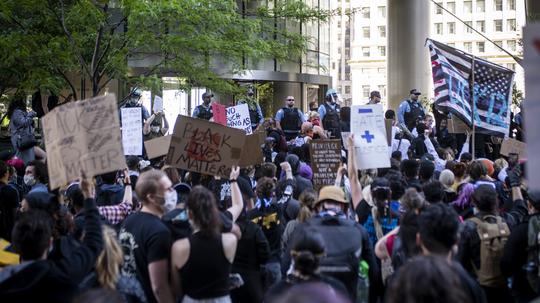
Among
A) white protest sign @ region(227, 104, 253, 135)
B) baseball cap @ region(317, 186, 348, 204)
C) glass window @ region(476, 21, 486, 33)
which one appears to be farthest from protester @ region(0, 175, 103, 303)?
glass window @ region(476, 21, 486, 33)

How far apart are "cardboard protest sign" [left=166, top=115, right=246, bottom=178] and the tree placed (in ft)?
19.7

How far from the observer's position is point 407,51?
32.2 meters

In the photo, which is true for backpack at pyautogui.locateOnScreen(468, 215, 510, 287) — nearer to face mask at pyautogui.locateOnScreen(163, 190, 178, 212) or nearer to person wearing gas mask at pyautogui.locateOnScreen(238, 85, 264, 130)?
face mask at pyautogui.locateOnScreen(163, 190, 178, 212)

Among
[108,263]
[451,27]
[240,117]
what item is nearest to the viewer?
[108,263]

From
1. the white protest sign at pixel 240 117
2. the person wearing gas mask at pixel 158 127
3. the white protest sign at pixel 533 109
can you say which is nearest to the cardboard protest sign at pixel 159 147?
the white protest sign at pixel 240 117

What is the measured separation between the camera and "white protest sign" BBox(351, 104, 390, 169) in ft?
29.4

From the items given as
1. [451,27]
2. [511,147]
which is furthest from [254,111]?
[451,27]

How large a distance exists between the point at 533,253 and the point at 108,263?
3.30m

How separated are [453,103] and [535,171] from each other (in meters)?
8.87

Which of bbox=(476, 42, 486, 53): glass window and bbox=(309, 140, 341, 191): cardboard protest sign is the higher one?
bbox=(476, 42, 486, 53): glass window

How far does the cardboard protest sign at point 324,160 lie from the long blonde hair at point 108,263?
A: 16.7ft

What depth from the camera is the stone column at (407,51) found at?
1254 inches

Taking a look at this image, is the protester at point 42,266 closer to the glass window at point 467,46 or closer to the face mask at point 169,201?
the face mask at point 169,201

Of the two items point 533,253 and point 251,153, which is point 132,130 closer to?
point 251,153
